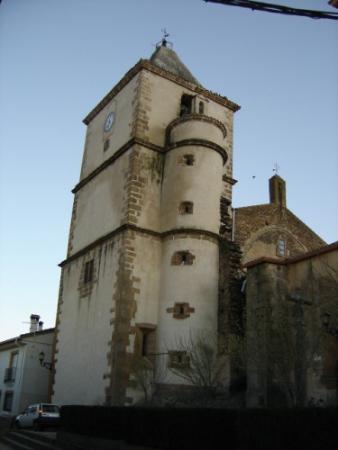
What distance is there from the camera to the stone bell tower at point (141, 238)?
1773 cm

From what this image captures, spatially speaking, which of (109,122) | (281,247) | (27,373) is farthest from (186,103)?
(27,373)

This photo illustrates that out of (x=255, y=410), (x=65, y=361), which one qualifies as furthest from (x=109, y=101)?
(x=255, y=410)

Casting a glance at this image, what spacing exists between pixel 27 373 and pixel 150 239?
13.0 meters

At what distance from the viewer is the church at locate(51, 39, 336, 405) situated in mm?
17719

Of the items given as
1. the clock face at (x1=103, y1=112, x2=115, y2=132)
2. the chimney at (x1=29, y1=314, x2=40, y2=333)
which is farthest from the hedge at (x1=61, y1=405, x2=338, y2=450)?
the chimney at (x1=29, y1=314, x2=40, y2=333)

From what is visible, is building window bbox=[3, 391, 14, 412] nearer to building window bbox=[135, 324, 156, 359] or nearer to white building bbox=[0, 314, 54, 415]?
white building bbox=[0, 314, 54, 415]

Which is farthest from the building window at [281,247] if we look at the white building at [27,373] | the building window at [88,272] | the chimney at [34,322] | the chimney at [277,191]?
the chimney at [34,322]

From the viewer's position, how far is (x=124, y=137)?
21719 millimetres

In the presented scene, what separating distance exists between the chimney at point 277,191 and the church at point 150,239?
191 centimetres

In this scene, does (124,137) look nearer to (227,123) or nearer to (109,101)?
(109,101)

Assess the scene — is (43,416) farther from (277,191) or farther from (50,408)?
(277,191)

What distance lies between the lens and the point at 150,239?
754 inches

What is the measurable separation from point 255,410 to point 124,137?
15081mm

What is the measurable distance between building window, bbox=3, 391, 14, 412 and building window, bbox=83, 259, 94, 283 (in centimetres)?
1121
